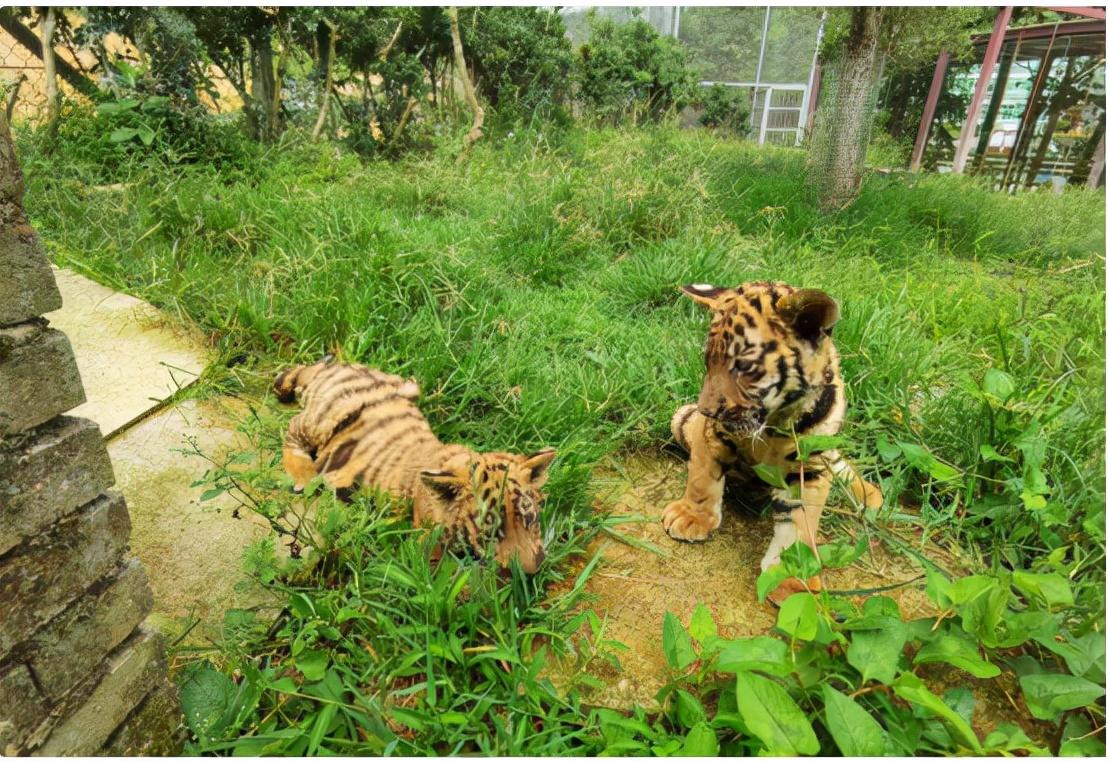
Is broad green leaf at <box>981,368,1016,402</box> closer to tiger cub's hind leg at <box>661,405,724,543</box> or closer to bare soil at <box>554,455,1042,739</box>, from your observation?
bare soil at <box>554,455,1042,739</box>

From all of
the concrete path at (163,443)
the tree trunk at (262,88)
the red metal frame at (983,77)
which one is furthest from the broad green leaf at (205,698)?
the tree trunk at (262,88)

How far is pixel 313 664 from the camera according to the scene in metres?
1.70

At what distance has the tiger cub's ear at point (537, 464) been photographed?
2039mm

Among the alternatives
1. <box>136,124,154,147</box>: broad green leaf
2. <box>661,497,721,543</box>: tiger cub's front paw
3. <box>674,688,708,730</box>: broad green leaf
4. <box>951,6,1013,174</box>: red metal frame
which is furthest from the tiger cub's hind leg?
<box>136,124,154,147</box>: broad green leaf

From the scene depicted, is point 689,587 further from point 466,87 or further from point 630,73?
point 466,87

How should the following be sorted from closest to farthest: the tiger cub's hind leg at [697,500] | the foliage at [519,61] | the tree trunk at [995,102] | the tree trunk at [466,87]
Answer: the tiger cub's hind leg at [697,500]
the tree trunk at [995,102]
the foliage at [519,61]
the tree trunk at [466,87]

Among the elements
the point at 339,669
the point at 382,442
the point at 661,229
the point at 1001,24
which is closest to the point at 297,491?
the point at 382,442

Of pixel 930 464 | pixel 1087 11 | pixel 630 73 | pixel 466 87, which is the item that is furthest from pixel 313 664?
pixel 466 87

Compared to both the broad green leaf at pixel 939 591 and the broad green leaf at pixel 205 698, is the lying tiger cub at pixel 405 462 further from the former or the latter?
the broad green leaf at pixel 939 591

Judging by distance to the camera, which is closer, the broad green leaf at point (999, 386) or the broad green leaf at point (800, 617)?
the broad green leaf at point (800, 617)

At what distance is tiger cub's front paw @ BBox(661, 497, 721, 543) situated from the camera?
237 centimetres

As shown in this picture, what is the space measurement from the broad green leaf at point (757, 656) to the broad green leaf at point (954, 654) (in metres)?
0.39

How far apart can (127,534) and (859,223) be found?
5.09 meters

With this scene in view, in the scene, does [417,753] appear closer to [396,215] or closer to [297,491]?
[297,491]
